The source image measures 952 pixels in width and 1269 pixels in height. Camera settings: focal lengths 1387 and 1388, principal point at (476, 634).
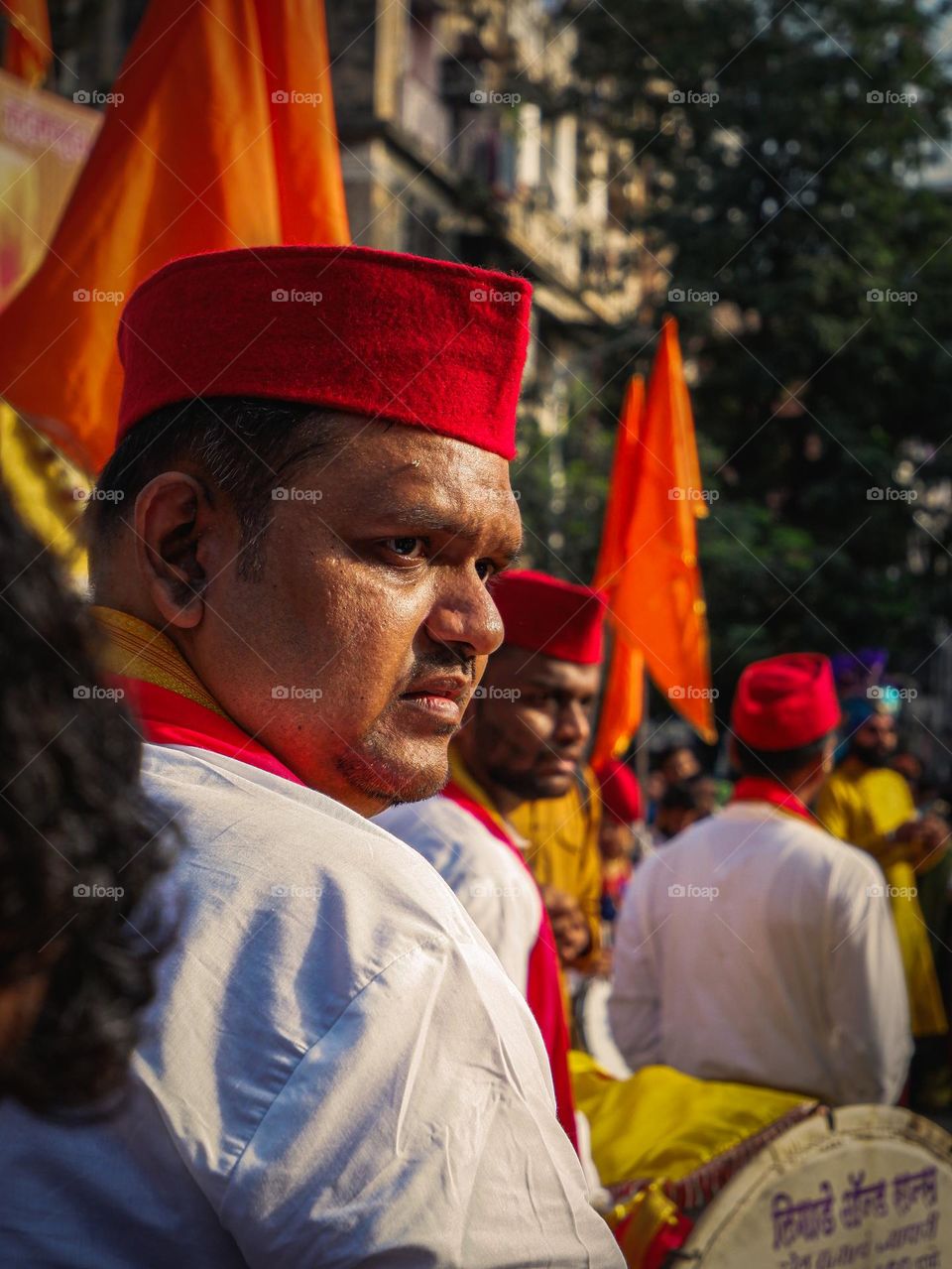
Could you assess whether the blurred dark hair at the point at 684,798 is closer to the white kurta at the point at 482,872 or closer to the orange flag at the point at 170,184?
the white kurta at the point at 482,872

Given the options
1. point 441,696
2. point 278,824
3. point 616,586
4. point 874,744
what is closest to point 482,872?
point 441,696

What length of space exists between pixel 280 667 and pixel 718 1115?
2.35 meters

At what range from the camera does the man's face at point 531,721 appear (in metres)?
3.85

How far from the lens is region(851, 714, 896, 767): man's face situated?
25.7 ft

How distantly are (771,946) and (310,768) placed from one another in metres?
3.14

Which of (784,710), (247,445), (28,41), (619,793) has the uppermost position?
(28,41)

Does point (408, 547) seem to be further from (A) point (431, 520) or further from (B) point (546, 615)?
(B) point (546, 615)

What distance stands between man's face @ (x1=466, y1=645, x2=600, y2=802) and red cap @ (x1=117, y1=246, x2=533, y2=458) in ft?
7.53

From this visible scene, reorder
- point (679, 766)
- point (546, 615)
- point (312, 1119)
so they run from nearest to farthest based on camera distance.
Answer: point (312, 1119) < point (546, 615) < point (679, 766)

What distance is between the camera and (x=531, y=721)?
394 cm

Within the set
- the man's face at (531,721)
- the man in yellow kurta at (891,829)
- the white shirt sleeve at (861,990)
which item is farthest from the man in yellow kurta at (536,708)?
the man in yellow kurta at (891,829)

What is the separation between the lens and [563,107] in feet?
67.0

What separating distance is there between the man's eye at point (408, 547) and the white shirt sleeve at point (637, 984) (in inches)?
130

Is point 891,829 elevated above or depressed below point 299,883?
below
